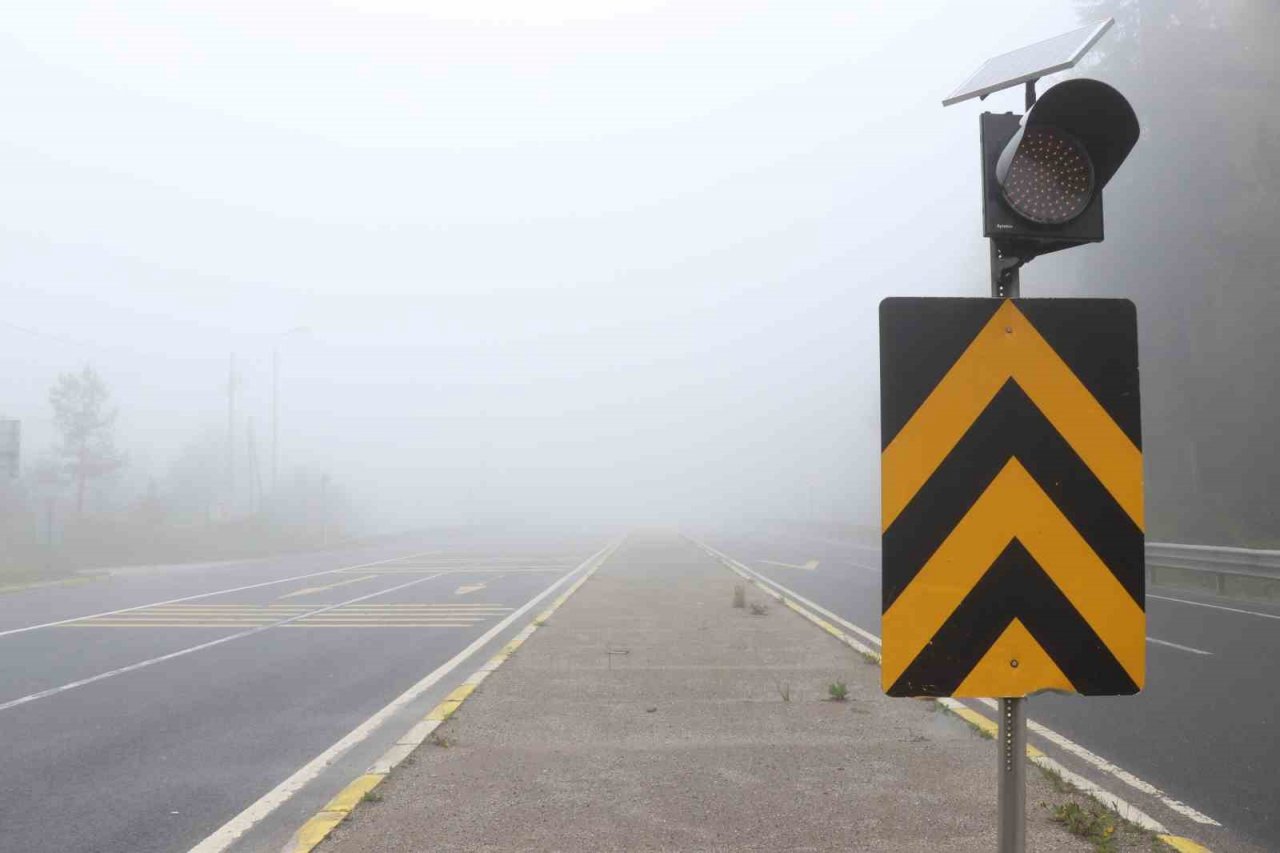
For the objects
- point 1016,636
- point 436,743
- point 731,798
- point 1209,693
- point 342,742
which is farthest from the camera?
point 1209,693

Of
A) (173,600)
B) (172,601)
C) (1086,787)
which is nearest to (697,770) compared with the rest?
(1086,787)

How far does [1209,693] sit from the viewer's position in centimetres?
862

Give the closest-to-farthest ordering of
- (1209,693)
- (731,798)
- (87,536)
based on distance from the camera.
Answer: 1. (731,798)
2. (1209,693)
3. (87,536)

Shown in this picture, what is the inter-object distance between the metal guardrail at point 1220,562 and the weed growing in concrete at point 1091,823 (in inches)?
530

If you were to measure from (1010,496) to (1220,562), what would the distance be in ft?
57.9

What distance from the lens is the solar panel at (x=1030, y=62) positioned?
3109mm

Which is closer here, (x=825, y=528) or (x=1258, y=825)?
(x=1258, y=825)

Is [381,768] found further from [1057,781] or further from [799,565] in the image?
[799,565]

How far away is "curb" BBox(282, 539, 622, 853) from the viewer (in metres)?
5.04

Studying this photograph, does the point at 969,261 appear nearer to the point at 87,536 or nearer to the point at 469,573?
the point at 469,573

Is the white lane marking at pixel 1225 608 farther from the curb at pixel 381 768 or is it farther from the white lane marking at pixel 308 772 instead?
the white lane marking at pixel 308 772

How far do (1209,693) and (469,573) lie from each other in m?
20.3

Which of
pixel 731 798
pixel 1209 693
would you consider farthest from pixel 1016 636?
pixel 1209 693

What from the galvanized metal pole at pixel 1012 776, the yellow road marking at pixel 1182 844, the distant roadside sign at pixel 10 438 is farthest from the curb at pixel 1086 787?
the distant roadside sign at pixel 10 438
